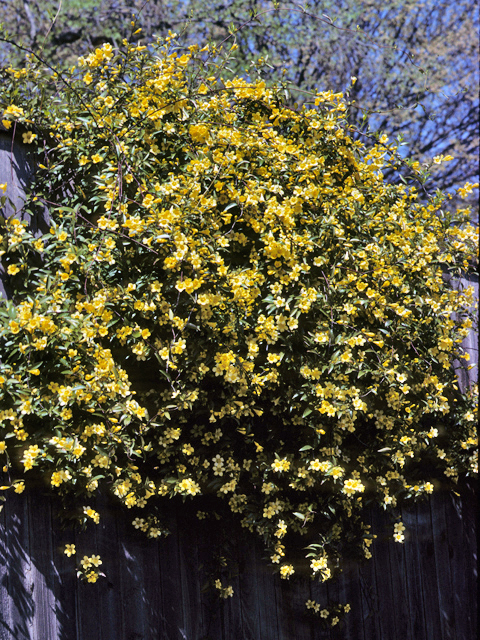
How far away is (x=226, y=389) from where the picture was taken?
2129mm

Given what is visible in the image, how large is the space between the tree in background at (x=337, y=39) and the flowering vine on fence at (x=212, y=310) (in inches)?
148

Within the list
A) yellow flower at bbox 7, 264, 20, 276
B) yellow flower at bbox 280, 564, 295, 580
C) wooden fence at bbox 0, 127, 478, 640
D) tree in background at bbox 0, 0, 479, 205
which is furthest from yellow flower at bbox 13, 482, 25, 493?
tree in background at bbox 0, 0, 479, 205

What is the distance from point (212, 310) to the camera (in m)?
1.98

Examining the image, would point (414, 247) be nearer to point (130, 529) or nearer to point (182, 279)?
point (182, 279)

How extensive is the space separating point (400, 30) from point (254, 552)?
6.68 meters

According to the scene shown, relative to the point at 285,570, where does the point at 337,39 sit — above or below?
above

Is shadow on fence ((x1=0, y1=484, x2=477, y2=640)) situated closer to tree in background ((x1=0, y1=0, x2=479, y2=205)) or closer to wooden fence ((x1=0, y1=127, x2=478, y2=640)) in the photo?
wooden fence ((x1=0, y1=127, x2=478, y2=640))

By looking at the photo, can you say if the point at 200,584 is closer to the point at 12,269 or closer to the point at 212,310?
the point at 212,310

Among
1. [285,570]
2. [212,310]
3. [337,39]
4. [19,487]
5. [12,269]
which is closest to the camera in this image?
[19,487]

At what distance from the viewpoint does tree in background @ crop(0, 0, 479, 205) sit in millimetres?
6184

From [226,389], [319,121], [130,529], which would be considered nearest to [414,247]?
[319,121]

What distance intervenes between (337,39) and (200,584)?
18.8ft

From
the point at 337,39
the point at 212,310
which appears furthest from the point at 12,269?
the point at 337,39

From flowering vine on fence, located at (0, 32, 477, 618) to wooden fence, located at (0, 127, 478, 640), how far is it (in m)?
0.09
